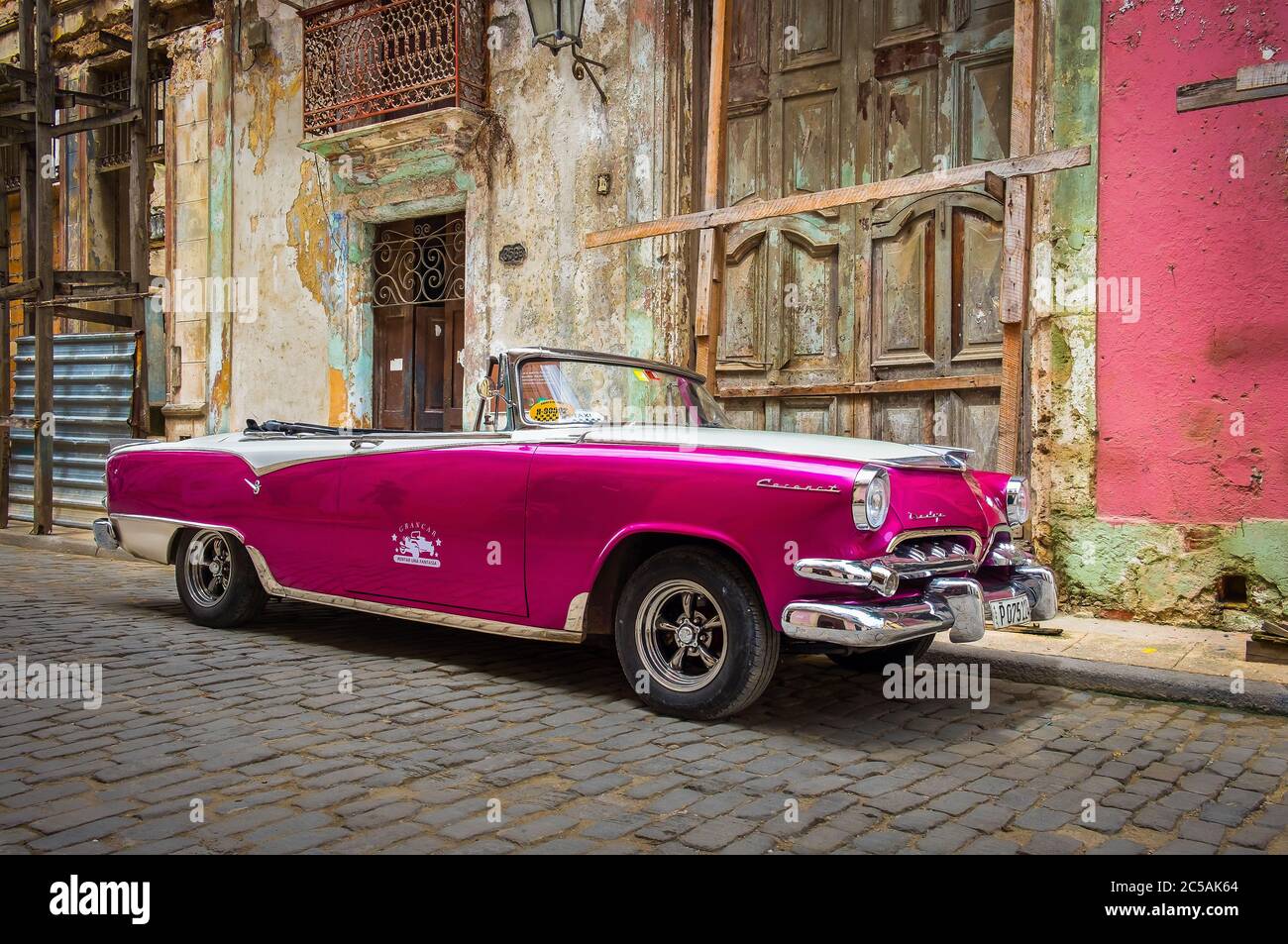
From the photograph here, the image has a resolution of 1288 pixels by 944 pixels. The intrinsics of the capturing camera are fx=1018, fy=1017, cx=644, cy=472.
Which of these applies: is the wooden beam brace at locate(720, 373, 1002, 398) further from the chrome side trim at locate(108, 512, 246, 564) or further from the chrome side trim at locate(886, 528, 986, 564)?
the chrome side trim at locate(108, 512, 246, 564)

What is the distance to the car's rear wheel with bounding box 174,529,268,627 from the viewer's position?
5609 mm

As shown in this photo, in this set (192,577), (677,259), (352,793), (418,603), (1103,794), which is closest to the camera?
(352,793)

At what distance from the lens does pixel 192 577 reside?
19.2 ft

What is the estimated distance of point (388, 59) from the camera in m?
9.85

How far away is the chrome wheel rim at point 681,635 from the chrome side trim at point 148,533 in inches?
117

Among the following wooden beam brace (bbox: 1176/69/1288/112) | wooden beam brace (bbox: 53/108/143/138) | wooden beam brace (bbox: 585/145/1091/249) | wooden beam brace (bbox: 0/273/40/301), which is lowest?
wooden beam brace (bbox: 585/145/1091/249)

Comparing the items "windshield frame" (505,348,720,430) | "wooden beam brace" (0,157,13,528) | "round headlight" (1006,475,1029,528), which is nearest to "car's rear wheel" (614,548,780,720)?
"windshield frame" (505,348,720,430)

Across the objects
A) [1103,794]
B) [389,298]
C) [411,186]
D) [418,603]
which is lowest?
[1103,794]

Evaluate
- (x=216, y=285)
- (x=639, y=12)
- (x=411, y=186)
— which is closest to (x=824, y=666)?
(x=639, y=12)

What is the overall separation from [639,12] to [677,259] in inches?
86.0

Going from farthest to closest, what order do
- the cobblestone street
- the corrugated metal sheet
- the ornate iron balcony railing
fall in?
the corrugated metal sheet
the ornate iron balcony railing
the cobblestone street

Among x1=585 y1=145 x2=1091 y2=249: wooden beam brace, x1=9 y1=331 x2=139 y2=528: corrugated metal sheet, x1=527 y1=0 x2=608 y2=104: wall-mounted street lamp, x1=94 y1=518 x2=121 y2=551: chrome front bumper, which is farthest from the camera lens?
x1=9 y1=331 x2=139 y2=528: corrugated metal sheet

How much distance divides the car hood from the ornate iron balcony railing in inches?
241
